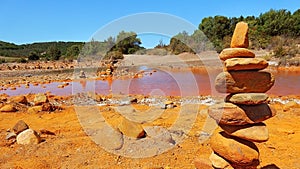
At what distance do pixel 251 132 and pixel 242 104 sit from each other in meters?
0.41

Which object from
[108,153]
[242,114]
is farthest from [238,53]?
[108,153]

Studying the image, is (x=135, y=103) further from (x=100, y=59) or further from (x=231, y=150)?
(x=100, y=59)

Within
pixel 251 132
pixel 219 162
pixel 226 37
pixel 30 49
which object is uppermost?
pixel 226 37

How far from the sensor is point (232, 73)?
3.81 m

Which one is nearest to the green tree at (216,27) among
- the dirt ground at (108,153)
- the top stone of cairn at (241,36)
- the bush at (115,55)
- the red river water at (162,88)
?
the bush at (115,55)

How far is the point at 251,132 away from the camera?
3762 mm

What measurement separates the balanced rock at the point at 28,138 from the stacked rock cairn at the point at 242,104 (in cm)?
398

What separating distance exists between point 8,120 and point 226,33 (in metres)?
42.9

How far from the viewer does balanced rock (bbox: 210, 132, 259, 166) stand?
376 centimetres

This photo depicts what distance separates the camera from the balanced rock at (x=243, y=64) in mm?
3672

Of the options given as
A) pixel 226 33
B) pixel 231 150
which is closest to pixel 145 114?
pixel 231 150

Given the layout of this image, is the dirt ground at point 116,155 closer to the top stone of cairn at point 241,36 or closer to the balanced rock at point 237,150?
the balanced rock at point 237,150

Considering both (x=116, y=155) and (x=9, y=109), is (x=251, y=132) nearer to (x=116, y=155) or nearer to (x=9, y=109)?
(x=116, y=155)

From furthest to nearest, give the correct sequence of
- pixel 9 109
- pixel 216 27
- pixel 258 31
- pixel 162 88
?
pixel 216 27
pixel 258 31
pixel 162 88
pixel 9 109
